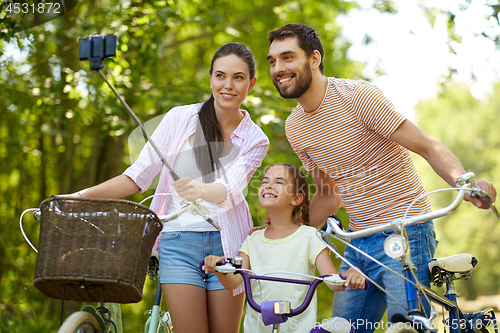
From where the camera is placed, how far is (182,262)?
2.91 metres

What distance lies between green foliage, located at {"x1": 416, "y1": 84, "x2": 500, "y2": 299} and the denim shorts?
18454mm

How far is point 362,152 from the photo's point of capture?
2.96 m

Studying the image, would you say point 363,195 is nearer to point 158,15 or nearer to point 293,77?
point 293,77

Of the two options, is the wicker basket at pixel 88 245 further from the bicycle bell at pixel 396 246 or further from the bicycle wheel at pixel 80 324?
the bicycle bell at pixel 396 246

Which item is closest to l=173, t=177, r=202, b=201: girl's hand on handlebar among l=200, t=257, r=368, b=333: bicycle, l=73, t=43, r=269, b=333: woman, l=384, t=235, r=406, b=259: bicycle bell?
l=73, t=43, r=269, b=333: woman

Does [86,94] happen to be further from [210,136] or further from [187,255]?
[187,255]

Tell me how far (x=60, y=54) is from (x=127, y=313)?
4.92 metres

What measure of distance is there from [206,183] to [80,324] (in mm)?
1002

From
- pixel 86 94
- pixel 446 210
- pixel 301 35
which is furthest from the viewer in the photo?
pixel 86 94

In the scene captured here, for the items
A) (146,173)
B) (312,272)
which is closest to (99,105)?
(146,173)

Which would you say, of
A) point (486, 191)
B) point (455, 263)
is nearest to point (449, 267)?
point (455, 263)

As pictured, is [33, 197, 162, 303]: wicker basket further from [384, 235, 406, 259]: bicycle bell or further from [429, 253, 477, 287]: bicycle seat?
[429, 253, 477, 287]: bicycle seat

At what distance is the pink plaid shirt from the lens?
2.90 metres

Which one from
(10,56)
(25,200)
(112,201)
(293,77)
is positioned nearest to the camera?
(112,201)
